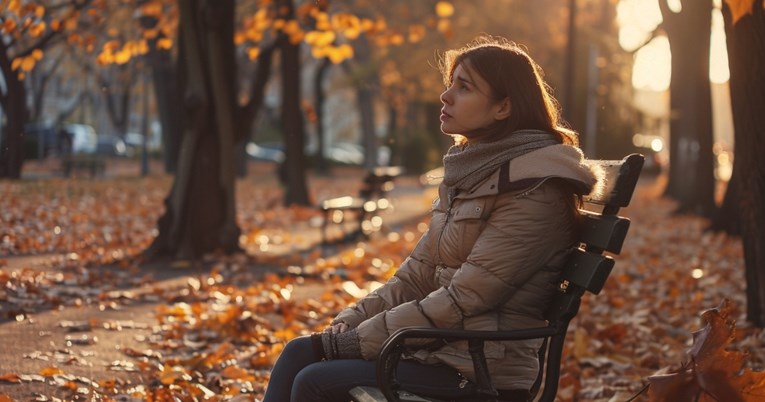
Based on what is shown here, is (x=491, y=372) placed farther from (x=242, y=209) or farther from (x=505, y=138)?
(x=242, y=209)

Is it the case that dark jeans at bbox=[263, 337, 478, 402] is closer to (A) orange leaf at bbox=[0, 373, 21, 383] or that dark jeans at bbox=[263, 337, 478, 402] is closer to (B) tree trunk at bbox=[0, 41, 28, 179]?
(A) orange leaf at bbox=[0, 373, 21, 383]

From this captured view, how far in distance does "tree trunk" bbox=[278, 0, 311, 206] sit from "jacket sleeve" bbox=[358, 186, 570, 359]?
19474mm

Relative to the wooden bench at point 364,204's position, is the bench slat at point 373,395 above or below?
above

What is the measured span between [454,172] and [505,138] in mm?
212

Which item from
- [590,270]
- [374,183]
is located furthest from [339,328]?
[374,183]

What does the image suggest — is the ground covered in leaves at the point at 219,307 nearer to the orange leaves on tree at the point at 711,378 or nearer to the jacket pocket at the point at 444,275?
the orange leaves on tree at the point at 711,378

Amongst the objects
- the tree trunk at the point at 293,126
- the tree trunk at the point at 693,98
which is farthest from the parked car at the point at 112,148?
the tree trunk at the point at 693,98

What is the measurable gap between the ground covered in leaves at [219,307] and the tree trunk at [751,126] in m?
0.52

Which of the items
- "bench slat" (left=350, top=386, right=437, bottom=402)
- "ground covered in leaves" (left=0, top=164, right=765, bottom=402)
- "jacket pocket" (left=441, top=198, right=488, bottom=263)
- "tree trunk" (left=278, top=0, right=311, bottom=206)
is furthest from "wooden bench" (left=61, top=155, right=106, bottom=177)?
"bench slat" (left=350, top=386, right=437, bottom=402)

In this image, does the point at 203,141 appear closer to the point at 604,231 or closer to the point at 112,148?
the point at 604,231

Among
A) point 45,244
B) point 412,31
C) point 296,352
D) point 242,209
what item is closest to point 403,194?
point 242,209

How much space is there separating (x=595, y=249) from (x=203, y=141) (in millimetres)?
9177

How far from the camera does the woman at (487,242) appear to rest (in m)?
3.70

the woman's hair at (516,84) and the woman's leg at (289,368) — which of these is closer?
the woman's hair at (516,84)
